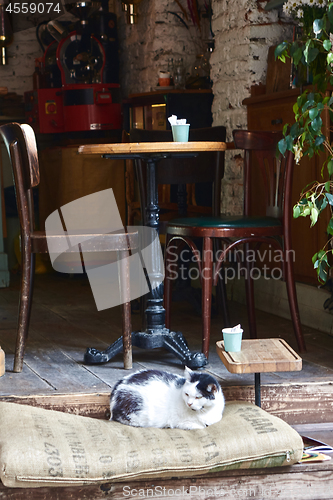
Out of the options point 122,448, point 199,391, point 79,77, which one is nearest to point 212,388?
point 199,391

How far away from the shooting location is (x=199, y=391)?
6.31 feet

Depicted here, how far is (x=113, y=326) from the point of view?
3.12 meters

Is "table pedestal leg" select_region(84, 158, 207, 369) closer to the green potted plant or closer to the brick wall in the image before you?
the green potted plant

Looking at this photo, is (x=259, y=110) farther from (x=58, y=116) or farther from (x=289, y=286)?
(x=58, y=116)

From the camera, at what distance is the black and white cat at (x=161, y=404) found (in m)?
1.99

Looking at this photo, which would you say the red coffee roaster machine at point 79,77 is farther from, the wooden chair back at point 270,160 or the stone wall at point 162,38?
the wooden chair back at point 270,160

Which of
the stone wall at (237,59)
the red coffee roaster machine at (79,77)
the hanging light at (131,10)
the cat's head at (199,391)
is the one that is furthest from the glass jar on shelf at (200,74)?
the cat's head at (199,391)

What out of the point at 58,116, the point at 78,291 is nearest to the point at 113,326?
the point at 78,291

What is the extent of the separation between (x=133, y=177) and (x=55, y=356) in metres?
1.61

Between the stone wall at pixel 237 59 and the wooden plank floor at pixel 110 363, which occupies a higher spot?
the stone wall at pixel 237 59

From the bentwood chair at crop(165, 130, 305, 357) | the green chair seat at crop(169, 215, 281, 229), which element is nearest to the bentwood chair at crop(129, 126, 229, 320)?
the bentwood chair at crop(165, 130, 305, 357)

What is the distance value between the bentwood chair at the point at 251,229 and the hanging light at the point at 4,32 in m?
3.03

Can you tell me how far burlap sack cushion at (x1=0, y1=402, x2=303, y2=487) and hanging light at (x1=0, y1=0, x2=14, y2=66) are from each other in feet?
12.5

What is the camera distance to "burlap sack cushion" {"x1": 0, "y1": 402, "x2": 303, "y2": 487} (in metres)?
1.75
